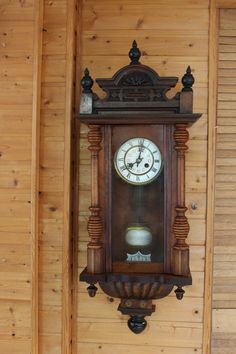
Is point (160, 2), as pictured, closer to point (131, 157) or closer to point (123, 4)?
point (123, 4)

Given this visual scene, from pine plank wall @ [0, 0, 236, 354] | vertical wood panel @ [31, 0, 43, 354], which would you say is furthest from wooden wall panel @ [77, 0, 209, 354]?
vertical wood panel @ [31, 0, 43, 354]

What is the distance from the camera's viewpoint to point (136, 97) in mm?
1132

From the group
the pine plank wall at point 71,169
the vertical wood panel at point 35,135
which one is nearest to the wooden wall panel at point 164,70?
the pine plank wall at point 71,169

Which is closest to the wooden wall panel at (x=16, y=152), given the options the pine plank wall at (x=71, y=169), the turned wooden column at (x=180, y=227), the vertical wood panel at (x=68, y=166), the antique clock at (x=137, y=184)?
the pine plank wall at (x=71, y=169)

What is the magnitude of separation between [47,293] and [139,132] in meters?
0.73

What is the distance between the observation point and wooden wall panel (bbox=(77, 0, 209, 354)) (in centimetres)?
129

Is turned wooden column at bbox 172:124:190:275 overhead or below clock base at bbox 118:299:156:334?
overhead

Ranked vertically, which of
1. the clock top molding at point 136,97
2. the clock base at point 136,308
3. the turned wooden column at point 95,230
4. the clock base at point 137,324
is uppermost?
the clock top molding at point 136,97

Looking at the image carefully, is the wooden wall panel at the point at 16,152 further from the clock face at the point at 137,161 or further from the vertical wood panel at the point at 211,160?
the vertical wood panel at the point at 211,160

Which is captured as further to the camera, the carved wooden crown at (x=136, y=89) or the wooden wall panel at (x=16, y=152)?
the wooden wall panel at (x=16, y=152)

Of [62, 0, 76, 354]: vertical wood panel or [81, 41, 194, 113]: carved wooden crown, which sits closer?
[81, 41, 194, 113]: carved wooden crown

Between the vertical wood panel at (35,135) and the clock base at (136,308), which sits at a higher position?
Answer: the vertical wood panel at (35,135)

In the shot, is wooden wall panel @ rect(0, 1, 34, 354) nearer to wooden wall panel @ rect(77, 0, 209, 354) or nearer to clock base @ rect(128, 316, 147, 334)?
wooden wall panel @ rect(77, 0, 209, 354)

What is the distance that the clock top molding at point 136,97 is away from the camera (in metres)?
1.12
